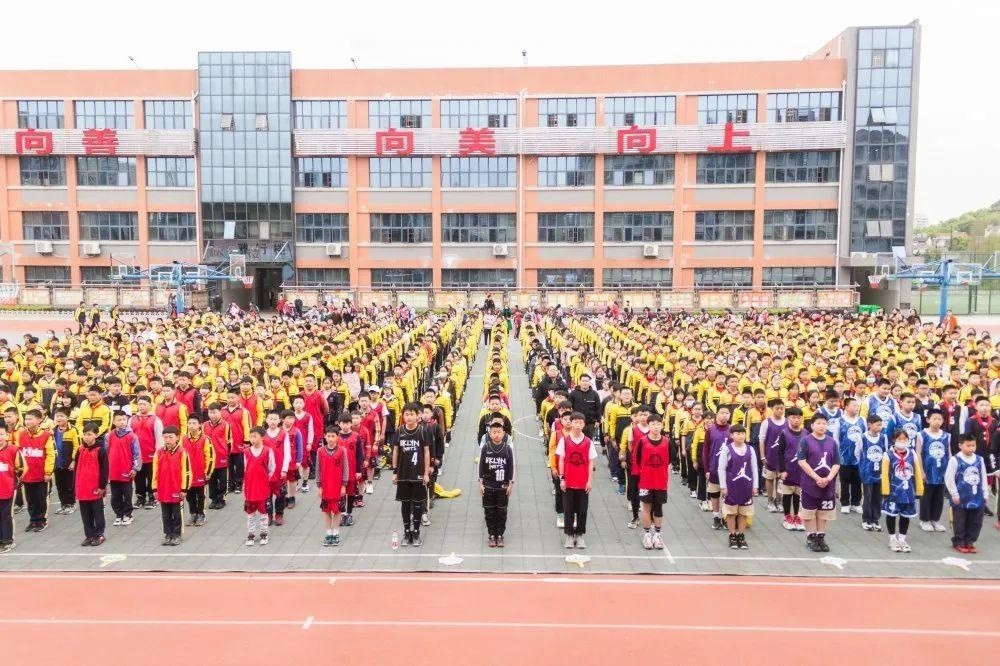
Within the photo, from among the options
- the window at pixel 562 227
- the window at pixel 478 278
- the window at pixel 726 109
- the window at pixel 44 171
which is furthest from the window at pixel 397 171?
the window at pixel 44 171

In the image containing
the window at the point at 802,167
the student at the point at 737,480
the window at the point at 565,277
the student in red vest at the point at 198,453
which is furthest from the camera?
the window at the point at 565,277

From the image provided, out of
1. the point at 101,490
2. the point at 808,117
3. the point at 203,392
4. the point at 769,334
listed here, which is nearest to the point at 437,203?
the point at 808,117

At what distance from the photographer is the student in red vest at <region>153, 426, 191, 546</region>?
880cm

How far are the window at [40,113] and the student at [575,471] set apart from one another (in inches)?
1881

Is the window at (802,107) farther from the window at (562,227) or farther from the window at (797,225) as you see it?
the window at (562,227)

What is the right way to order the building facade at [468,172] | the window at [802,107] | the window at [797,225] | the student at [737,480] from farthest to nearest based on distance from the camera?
the window at [797,225], the building facade at [468,172], the window at [802,107], the student at [737,480]

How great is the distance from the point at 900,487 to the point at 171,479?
8.47 m

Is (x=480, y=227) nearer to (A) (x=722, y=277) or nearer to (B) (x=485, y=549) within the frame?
(A) (x=722, y=277)

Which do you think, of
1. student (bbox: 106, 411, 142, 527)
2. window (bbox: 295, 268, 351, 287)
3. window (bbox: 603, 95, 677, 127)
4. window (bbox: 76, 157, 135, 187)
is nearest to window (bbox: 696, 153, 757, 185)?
window (bbox: 603, 95, 677, 127)

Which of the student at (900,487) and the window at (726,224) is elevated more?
the window at (726,224)

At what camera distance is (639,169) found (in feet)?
148

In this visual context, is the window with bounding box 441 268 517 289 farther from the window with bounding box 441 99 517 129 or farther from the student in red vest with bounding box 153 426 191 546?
the student in red vest with bounding box 153 426 191 546

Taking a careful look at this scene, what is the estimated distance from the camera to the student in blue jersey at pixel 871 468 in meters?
9.12

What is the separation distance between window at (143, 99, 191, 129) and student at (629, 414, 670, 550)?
4390 cm
